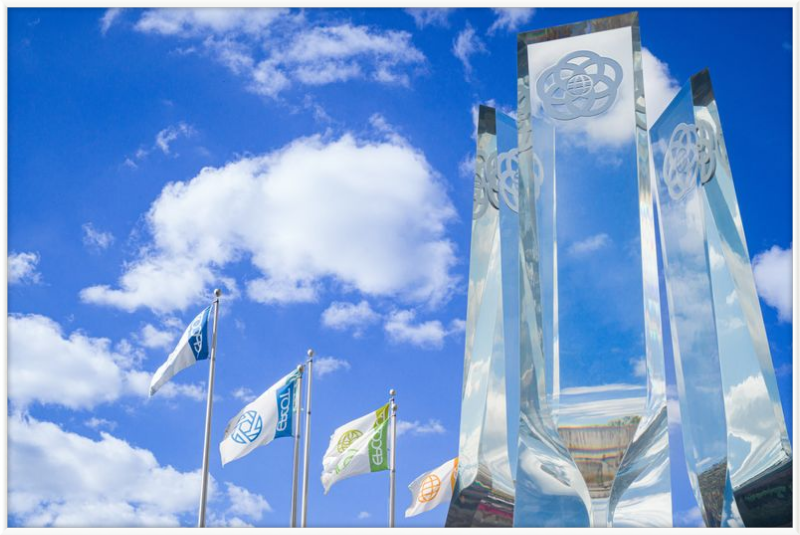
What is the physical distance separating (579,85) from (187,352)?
9.91 metres

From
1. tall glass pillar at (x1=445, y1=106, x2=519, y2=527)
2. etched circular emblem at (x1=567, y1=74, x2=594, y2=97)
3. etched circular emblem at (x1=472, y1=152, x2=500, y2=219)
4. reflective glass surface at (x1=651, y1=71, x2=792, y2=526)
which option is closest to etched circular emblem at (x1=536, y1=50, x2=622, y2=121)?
etched circular emblem at (x1=567, y1=74, x2=594, y2=97)

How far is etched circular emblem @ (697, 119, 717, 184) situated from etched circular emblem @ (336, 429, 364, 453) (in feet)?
35.0

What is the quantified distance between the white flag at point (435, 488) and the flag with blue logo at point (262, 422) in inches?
206

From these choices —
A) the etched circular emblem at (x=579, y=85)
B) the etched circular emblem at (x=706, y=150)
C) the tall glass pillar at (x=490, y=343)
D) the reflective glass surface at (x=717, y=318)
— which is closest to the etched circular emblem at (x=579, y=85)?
the etched circular emblem at (x=579, y=85)

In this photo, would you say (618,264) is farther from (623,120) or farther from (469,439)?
(469,439)

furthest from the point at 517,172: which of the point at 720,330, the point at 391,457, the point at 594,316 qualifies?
the point at 391,457

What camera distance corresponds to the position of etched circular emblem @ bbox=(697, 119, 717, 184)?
17.0 metres

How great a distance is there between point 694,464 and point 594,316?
128 inches

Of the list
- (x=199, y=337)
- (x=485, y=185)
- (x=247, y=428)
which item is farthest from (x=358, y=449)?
(x=485, y=185)

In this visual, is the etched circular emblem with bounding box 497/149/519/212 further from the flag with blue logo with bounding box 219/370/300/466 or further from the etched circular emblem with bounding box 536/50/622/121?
the flag with blue logo with bounding box 219/370/300/466

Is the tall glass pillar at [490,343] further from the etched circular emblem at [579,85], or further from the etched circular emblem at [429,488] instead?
the etched circular emblem at [429,488]

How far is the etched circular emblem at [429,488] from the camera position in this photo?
24.4 m

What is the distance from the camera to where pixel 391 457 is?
84.2ft

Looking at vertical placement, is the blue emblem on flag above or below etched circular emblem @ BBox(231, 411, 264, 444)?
above
